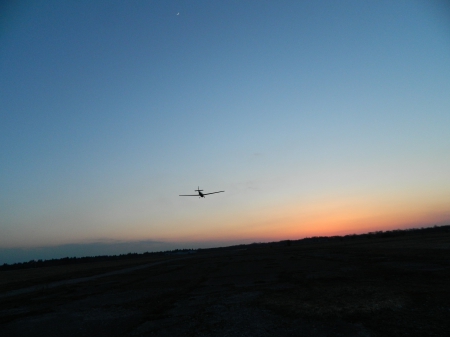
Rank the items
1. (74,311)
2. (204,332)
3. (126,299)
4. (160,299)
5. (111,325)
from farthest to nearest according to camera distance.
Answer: (126,299)
(160,299)
(74,311)
(111,325)
(204,332)

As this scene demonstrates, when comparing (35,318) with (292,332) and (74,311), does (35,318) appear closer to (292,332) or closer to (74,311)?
(74,311)

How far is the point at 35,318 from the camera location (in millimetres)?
16188

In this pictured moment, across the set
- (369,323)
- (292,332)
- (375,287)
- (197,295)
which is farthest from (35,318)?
→ (375,287)

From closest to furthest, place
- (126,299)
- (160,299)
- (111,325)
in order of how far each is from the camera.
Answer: (111,325) → (160,299) → (126,299)

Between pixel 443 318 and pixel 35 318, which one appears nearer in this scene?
pixel 443 318

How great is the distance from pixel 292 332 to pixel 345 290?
7.40 m

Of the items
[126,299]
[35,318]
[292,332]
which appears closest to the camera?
[292,332]

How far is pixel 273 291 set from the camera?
59.1ft

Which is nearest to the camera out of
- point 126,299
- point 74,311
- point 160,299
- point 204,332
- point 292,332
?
point 292,332

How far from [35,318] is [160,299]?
20.6 ft

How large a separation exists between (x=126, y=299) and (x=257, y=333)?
488 inches

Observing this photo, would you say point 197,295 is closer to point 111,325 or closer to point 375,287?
point 111,325

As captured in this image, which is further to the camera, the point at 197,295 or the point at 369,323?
the point at 197,295

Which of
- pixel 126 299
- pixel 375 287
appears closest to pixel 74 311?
pixel 126 299
